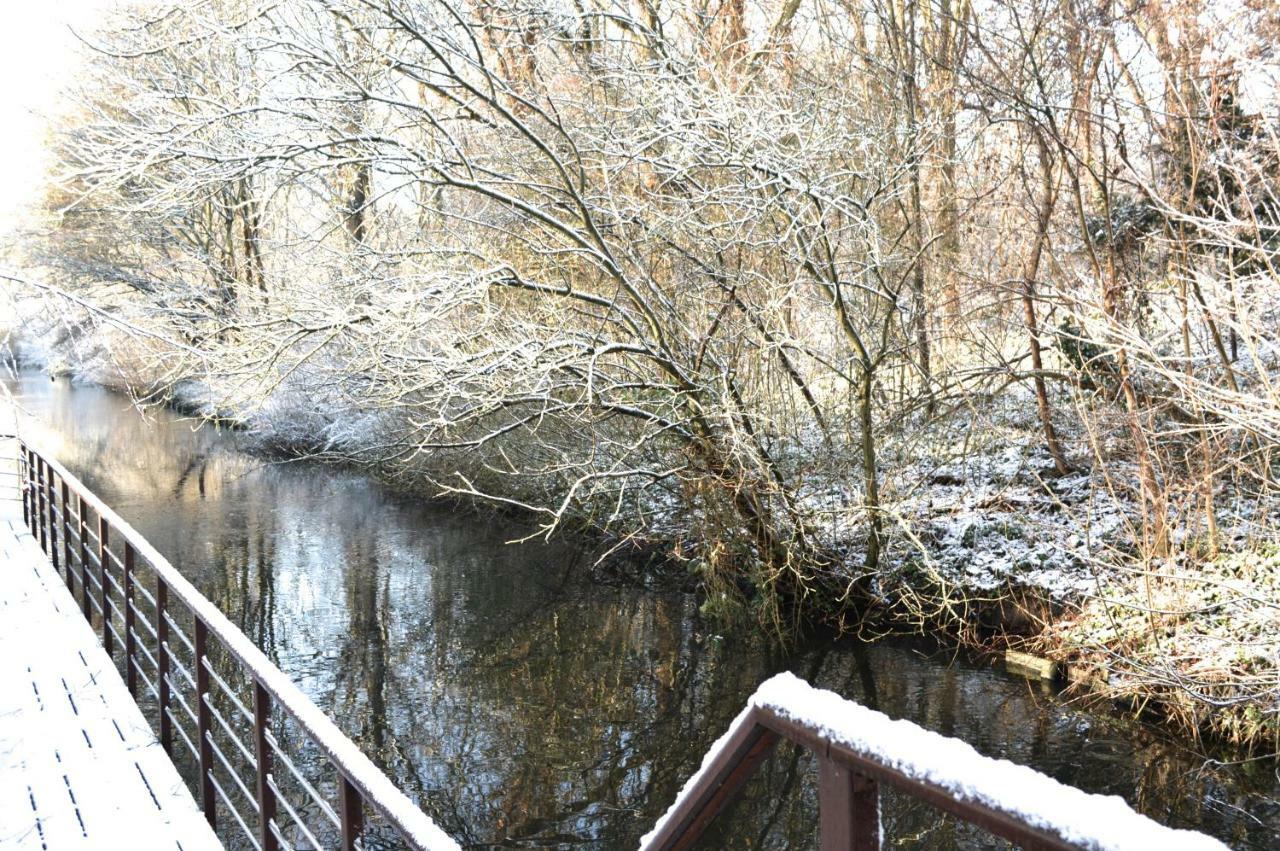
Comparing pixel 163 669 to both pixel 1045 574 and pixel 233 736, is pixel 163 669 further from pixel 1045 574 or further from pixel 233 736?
pixel 1045 574

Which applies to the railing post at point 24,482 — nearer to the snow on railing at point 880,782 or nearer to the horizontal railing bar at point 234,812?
the horizontal railing bar at point 234,812

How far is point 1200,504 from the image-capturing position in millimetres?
8844

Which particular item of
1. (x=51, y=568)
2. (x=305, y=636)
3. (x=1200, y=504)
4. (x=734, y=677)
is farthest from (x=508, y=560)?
(x=1200, y=504)

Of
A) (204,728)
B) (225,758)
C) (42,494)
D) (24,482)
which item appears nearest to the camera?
(204,728)

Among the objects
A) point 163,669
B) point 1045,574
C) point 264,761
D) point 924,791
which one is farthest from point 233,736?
point 1045,574

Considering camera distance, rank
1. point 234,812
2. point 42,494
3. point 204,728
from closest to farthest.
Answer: point 234,812, point 204,728, point 42,494

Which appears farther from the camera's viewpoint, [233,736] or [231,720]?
[231,720]

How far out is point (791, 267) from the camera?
1054 centimetres

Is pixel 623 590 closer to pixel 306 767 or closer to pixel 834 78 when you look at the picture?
pixel 306 767

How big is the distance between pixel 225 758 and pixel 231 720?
11.4 ft

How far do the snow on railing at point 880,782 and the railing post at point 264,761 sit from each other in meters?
2.11

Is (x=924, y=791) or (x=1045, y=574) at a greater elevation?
(x=924, y=791)

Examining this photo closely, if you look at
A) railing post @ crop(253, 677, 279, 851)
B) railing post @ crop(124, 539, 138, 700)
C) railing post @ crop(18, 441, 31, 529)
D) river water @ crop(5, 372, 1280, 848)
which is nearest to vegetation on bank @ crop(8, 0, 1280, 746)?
river water @ crop(5, 372, 1280, 848)

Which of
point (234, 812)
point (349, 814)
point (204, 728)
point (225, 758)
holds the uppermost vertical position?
point (349, 814)
